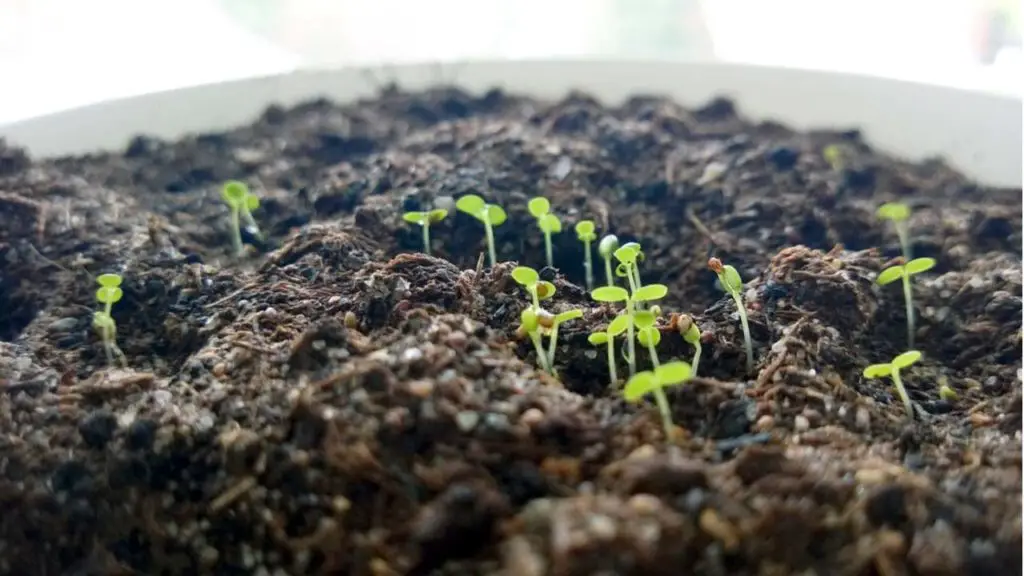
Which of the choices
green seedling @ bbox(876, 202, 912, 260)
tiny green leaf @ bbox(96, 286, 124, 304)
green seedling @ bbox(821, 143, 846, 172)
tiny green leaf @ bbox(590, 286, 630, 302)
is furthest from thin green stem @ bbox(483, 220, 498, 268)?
green seedling @ bbox(821, 143, 846, 172)

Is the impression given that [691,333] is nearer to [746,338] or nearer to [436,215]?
[746,338]

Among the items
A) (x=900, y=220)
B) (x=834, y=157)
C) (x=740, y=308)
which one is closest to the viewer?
(x=740, y=308)

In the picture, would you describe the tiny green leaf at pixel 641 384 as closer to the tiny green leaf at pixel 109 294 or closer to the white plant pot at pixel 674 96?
the tiny green leaf at pixel 109 294

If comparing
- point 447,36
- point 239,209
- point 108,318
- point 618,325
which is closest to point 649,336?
point 618,325

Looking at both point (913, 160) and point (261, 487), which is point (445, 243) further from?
point (913, 160)

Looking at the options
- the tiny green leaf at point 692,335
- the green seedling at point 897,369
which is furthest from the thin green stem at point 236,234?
the green seedling at point 897,369

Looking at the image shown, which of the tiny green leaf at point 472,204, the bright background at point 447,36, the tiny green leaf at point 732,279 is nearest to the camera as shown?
the tiny green leaf at point 732,279

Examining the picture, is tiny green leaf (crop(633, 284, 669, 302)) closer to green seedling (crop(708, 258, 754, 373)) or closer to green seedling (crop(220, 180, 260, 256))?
green seedling (crop(708, 258, 754, 373))

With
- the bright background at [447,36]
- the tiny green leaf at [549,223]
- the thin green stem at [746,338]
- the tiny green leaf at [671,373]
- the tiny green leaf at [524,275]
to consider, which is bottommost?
the thin green stem at [746,338]
